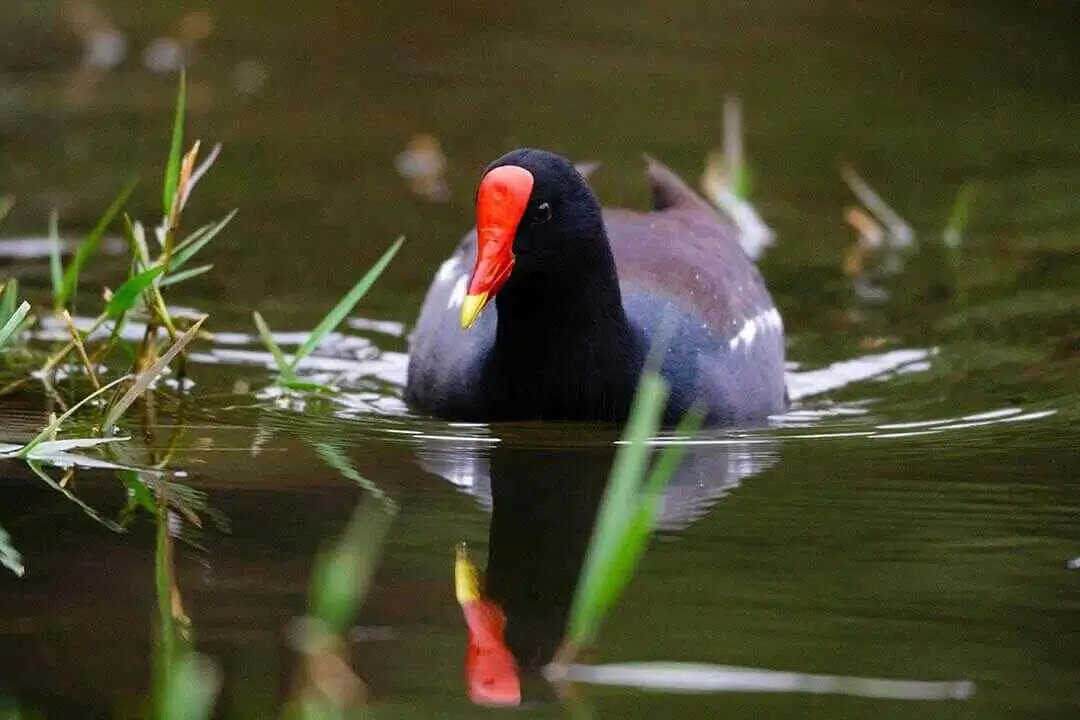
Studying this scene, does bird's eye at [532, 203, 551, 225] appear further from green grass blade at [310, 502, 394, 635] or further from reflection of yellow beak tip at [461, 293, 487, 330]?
green grass blade at [310, 502, 394, 635]

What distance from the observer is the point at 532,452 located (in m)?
3.99

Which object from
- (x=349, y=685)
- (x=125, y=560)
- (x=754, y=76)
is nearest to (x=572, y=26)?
(x=754, y=76)

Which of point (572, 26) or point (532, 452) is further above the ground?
point (572, 26)

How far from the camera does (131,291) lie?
3996 mm

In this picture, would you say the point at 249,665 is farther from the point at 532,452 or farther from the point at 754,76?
the point at 754,76

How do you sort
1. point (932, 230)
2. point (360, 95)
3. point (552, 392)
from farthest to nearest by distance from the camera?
point (360, 95), point (932, 230), point (552, 392)

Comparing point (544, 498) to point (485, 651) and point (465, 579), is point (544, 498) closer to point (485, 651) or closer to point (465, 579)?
point (465, 579)

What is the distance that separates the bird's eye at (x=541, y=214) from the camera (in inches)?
163

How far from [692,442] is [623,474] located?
155 centimetres

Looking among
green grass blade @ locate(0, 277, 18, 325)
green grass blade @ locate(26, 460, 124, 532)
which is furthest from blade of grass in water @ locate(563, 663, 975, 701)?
green grass blade @ locate(0, 277, 18, 325)

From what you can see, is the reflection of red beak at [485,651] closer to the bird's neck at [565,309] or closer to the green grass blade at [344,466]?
the green grass blade at [344,466]

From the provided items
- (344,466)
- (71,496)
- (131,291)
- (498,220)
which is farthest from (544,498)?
(131,291)

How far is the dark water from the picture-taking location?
2.81 m

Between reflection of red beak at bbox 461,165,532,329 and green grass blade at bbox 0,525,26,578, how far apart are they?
3.72 feet
